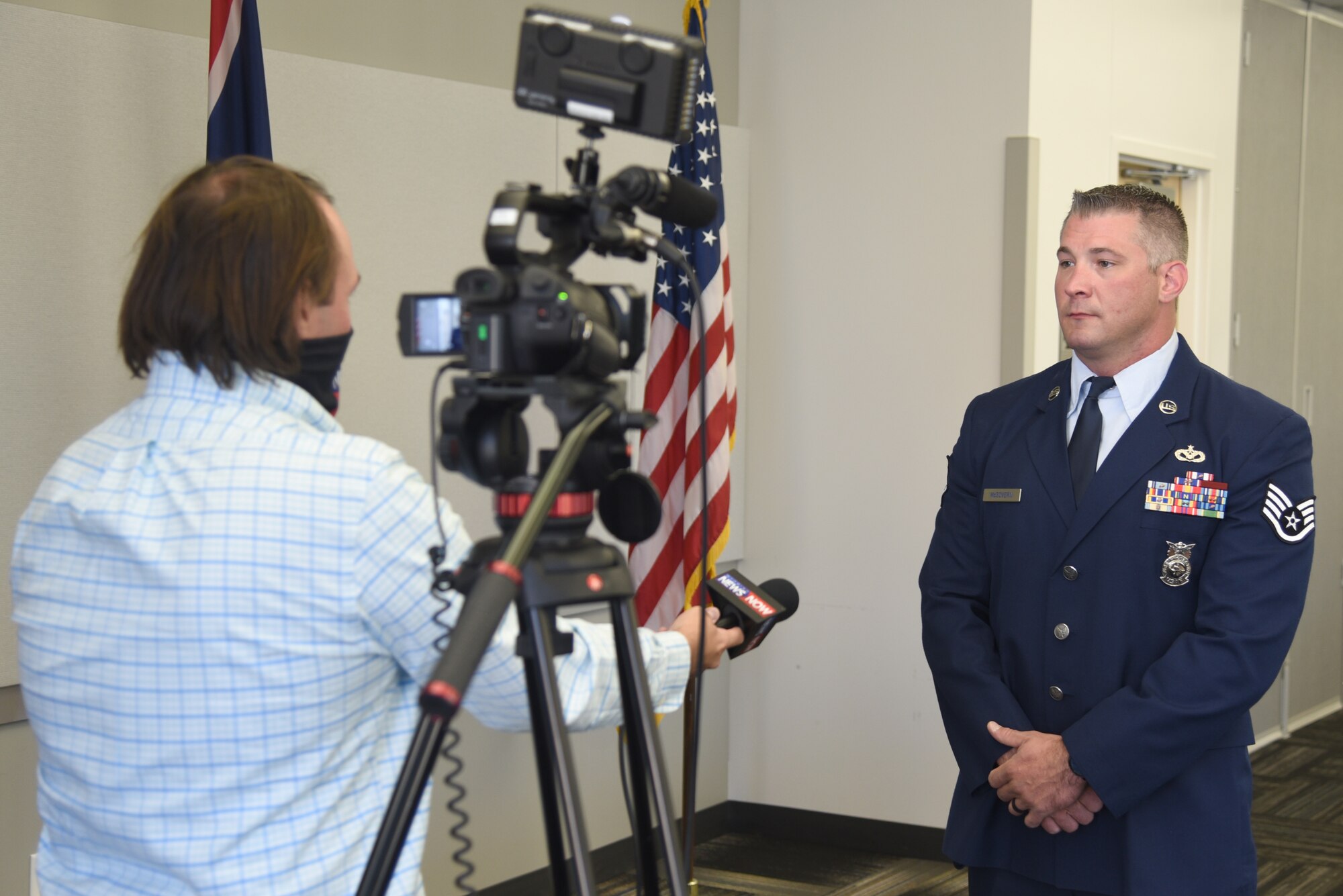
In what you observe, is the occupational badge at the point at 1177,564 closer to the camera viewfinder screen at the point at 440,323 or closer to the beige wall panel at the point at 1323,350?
the camera viewfinder screen at the point at 440,323

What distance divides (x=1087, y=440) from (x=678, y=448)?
1.37 m

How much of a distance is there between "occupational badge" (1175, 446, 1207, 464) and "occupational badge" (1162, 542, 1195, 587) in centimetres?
14

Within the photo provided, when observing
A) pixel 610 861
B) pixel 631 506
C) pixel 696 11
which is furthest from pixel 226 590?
pixel 610 861

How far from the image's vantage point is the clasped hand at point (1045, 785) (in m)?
2.10

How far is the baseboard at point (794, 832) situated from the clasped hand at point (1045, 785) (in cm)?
190

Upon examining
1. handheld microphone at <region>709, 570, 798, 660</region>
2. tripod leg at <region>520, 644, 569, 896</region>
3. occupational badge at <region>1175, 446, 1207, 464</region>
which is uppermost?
occupational badge at <region>1175, 446, 1207, 464</region>

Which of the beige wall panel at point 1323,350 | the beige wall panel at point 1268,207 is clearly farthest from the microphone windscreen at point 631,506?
the beige wall panel at point 1323,350

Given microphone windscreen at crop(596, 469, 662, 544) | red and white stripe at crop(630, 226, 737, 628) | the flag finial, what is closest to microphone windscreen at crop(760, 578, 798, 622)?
microphone windscreen at crop(596, 469, 662, 544)

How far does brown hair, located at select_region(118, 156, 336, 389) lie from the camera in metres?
1.20

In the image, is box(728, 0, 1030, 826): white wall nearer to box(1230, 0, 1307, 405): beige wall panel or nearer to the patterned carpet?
the patterned carpet

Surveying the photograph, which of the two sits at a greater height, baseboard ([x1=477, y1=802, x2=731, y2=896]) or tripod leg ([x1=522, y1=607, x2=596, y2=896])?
tripod leg ([x1=522, y1=607, x2=596, y2=896])

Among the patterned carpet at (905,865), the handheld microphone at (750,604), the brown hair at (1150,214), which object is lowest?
the patterned carpet at (905,865)

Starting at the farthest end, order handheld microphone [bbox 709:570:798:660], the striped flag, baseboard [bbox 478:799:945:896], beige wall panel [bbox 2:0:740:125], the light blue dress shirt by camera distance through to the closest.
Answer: baseboard [bbox 478:799:945:896] → beige wall panel [bbox 2:0:740:125] → the striped flag → the light blue dress shirt → handheld microphone [bbox 709:570:798:660]

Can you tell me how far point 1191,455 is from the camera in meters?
2.13
